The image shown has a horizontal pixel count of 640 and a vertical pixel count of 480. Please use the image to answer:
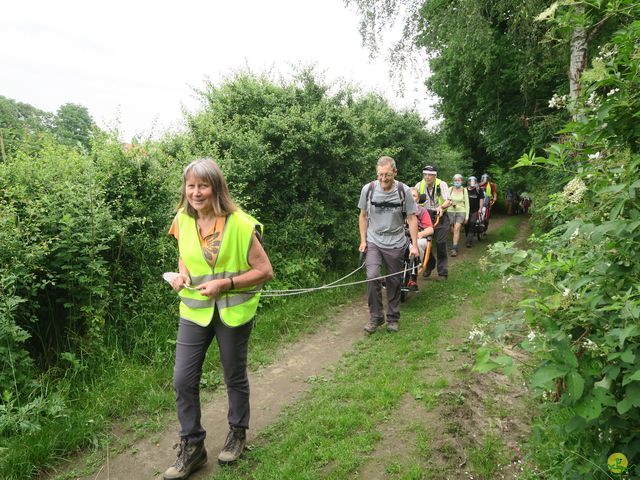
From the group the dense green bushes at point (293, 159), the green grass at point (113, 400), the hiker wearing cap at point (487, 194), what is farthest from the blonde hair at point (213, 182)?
the hiker wearing cap at point (487, 194)

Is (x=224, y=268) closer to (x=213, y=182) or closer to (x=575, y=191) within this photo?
(x=213, y=182)

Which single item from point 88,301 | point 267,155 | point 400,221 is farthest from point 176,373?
point 267,155

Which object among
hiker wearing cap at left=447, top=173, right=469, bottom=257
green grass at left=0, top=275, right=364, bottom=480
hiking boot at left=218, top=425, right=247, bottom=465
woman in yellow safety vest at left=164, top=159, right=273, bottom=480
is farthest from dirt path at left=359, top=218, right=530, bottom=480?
hiker wearing cap at left=447, top=173, right=469, bottom=257

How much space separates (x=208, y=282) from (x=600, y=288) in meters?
2.30

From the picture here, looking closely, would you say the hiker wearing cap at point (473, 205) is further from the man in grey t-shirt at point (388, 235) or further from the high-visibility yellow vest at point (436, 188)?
the man in grey t-shirt at point (388, 235)

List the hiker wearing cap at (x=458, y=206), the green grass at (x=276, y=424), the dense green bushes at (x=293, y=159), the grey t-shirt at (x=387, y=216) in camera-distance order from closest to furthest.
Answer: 1. the green grass at (x=276, y=424)
2. the grey t-shirt at (x=387, y=216)
3. the dense green bushes at (x=293, y=159)
4. the hiker wearing cap at (x=458, y=206)

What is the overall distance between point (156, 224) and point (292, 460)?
3.55 metres

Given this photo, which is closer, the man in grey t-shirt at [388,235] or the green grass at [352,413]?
the green grass at [352,413]

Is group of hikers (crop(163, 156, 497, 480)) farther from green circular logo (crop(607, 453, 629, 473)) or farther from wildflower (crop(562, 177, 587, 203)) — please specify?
green circular logo (crop(607, 453, 629, 473))

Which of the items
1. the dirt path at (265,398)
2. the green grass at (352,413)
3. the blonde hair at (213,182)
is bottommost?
the green grass at (352,413)

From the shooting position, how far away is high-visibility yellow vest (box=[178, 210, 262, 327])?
311 cm

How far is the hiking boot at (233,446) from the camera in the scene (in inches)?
132

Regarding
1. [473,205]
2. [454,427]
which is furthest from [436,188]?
[454,427]

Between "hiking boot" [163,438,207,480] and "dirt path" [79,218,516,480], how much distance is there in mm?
85
